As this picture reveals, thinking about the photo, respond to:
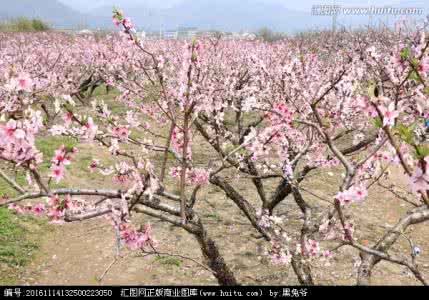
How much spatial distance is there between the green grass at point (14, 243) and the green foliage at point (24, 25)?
1835 inches

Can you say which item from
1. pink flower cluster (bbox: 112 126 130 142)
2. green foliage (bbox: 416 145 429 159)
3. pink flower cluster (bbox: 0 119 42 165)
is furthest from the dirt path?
green foliage (bbox: 416 145 429 159)

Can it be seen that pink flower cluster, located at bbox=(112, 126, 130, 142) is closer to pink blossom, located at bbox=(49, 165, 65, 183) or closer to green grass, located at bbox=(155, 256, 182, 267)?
pink blossom, located at bbox=(49, 165, 65, 183)

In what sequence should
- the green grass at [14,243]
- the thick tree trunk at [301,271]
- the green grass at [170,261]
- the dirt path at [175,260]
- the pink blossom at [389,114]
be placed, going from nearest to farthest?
the pink blossom at [389,114], the thick tree trunk at [301,271], the dirt path at [175,260], the green grass at [14,243], the green grass at [170,261]

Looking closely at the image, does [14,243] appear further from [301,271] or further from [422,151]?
[422,151]

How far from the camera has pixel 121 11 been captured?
3.78 m

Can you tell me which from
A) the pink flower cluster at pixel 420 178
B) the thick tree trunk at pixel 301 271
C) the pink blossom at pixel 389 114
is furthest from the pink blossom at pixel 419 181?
the thick tree trunk at pixel 301 271

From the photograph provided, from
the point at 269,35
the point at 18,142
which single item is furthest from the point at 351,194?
the point at 269,35

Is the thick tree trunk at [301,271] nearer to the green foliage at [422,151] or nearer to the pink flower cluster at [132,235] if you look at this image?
the pink flower cluster at [132,235]

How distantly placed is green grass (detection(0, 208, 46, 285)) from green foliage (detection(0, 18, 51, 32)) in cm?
4661

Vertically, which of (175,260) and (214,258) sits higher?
(214,258)

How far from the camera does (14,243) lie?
7.90m

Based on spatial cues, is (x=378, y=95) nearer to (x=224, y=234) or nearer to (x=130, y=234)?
(x=130, y=234)

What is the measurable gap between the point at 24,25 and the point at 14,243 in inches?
1991

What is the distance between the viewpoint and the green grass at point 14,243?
7102mm
